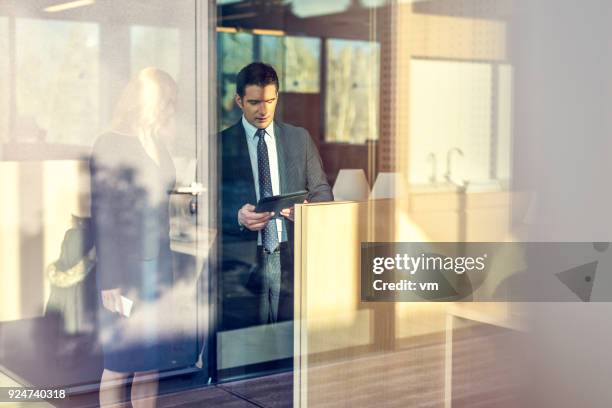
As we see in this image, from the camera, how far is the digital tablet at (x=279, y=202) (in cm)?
378

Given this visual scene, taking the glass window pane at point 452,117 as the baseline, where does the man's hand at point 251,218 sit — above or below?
below

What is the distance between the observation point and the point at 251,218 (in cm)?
404

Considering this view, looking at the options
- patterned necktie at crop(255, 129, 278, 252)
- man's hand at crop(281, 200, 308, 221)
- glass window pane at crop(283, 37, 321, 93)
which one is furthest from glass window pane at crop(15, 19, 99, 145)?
glass window pane at crop(283, 37, 321, 93)

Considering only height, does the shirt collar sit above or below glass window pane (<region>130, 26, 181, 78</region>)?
below

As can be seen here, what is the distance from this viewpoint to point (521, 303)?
3.46 m

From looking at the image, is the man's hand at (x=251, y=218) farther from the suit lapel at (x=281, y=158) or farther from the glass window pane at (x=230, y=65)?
the glass window pane at (x=230, y=65)

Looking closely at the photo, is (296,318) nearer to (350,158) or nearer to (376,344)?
(376,344)

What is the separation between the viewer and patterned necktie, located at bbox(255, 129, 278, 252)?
3.93m

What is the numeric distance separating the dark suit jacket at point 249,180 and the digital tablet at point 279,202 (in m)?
0.03

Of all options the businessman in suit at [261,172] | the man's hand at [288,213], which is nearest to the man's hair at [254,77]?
the businessman in suit at [261,172]

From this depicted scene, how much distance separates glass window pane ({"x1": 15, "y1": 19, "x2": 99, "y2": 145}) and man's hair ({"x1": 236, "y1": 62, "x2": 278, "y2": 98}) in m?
0.67
